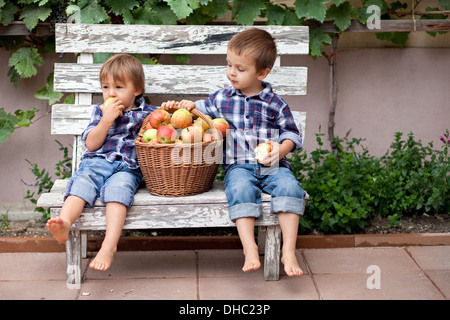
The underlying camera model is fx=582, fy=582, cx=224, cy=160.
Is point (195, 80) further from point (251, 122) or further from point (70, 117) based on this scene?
point (70, 117)

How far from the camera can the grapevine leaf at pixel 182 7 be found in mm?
3422

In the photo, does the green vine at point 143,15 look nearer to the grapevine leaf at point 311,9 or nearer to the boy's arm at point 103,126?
the grapevine leaf at point 311,9

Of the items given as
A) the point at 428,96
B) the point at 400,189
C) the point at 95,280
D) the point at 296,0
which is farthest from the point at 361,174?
the point at 95,280

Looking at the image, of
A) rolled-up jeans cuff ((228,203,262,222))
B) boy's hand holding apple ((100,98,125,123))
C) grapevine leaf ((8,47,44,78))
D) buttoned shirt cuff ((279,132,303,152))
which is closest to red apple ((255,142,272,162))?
buttoned shirt cuff ((279,132,303,152))

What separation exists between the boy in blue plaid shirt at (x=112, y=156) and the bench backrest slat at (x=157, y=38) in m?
0.32

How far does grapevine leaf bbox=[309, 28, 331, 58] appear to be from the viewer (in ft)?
12.3

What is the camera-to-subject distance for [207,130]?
117 inches

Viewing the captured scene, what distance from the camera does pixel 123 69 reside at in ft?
9.98

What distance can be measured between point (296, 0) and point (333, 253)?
62.0 inches

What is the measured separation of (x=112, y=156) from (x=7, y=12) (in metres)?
1.31

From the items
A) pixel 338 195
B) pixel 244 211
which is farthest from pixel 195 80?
pixel 338 195

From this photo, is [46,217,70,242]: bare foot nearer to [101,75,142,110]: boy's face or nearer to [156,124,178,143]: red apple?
[156,124,178,143]: red apple

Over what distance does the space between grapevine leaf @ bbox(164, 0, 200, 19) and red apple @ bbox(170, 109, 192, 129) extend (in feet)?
2.65

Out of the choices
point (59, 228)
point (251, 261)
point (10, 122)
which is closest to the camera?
point (59, 228)
